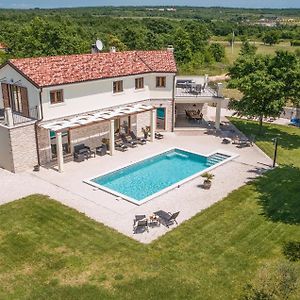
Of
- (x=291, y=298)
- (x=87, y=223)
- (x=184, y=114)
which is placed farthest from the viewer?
(x=184, y=114)

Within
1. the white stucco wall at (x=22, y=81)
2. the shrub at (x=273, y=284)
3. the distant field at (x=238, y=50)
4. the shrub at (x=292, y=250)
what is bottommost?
the distant field at (x=238, y=50)

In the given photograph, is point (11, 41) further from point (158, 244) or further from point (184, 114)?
point (158, 244)

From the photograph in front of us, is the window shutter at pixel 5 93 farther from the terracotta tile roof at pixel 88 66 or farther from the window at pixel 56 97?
the window at pixel 56 97

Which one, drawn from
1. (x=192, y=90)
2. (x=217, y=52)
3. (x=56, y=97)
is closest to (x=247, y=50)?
(x=192, y=90)

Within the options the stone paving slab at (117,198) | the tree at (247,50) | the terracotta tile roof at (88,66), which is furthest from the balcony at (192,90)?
the stone paving slab at (117,198)

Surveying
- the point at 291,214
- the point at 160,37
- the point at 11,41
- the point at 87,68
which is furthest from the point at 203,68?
the point at 291,214
